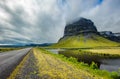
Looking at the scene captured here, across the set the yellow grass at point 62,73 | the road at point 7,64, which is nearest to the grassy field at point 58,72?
the yellow grass at point 62,73

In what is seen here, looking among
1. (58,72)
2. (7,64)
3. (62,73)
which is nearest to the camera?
(62,73)

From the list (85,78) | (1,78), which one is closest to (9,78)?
(1,78)

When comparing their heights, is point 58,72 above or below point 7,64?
below

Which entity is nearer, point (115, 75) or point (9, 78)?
point (9, 78)

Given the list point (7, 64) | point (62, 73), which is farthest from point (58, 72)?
point (7, 64)

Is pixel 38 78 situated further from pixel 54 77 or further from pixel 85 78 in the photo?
pixel 85 78

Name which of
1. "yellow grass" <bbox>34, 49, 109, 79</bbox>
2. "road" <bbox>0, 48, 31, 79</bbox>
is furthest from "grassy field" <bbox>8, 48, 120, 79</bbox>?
"road" <bbox>0, 48, 31, 79</bbox>

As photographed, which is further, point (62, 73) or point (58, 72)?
point (58, 72)

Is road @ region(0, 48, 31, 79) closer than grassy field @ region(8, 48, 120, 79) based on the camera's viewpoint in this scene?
No

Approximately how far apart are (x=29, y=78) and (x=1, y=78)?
2.63 metres

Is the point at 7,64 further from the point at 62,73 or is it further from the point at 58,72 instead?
the point at 62,73

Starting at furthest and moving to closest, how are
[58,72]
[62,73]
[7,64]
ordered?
[7,64] → [58,72] → [62,73]

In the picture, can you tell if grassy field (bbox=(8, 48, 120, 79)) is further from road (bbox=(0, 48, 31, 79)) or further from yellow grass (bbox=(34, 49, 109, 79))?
road (bbox=(0, 48, 31, 79))

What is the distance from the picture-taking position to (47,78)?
55.4 ft
